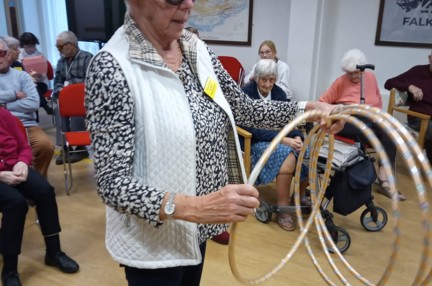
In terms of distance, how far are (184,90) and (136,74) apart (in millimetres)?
161

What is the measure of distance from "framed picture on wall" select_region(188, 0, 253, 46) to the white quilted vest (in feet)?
15.3

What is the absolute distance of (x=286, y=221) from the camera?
3160 millimetres

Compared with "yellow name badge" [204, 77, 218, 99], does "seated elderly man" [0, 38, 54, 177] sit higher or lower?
Result: lower

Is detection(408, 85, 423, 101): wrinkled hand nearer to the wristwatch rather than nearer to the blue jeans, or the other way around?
the blue jeans

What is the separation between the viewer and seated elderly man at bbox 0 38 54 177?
3.38m

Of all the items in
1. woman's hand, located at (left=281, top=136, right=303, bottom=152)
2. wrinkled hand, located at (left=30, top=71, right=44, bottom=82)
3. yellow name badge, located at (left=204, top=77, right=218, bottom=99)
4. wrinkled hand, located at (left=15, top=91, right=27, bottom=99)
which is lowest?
woman's hand, located at (left=281, top=136, right=303, bottom=152)

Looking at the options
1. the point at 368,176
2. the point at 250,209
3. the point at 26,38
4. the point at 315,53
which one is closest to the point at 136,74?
the point at 250,209

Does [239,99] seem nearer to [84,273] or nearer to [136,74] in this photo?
[136,74]

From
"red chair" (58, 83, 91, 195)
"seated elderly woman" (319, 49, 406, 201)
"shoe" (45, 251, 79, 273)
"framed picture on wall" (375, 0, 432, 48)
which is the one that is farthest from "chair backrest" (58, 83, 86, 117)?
"framed picture on wall" (375, 0, 432, 48)

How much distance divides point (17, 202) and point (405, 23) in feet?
15.6

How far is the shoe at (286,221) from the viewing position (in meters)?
3.13

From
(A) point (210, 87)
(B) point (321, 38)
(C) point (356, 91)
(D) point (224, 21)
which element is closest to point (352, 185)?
(C) point (356, 91)

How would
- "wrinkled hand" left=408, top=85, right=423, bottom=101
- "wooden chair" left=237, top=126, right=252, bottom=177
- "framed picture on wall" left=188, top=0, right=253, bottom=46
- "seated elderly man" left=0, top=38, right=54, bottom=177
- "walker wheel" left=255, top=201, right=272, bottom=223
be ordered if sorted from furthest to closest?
"framed picture on wall" left=188, top=0, right=253, bottom=46
"wrinkled hand" left=408, top=85, right=423, bottom=101
"seated elderly man" left=0, top=38, right=54, bottom=177
"walker wheel" left=255, top=201, right=272, bottom=223
"wooden chair" left=237, top=126, right=252, bottom=177

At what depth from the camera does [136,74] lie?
1001 millimetres
